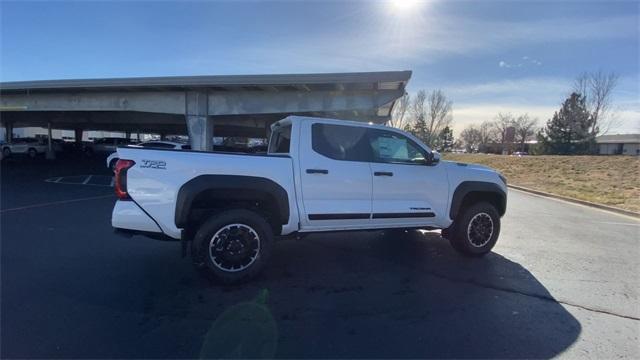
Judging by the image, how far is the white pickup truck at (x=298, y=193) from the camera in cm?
419

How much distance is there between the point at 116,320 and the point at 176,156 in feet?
5.81

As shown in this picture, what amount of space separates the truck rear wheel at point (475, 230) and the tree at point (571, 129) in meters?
52.2

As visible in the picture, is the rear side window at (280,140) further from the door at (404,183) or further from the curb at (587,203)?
the curb at (587,203)

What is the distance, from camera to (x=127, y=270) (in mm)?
4793

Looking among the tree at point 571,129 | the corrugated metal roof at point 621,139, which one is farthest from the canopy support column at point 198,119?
the corrugated metal roof at point 621,139

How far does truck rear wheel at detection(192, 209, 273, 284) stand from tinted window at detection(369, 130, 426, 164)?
1.86m

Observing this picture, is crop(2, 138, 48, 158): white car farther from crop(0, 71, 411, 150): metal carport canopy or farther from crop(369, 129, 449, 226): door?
crop(369, 129, 449, 226): door

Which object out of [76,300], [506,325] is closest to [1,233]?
[76,300]

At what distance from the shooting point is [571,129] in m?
48.4

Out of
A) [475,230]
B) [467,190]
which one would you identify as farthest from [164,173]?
[475,230]

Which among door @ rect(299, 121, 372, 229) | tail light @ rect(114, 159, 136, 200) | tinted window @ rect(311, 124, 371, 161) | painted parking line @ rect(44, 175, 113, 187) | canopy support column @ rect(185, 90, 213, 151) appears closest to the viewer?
tail light @ rect(114, 159, 136, 200)

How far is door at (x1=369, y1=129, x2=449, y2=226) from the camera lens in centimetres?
504

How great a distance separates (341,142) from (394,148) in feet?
2.71

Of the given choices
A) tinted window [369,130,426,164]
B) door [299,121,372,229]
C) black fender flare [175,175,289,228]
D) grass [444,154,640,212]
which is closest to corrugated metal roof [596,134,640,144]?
grass [444,154,640,212]
